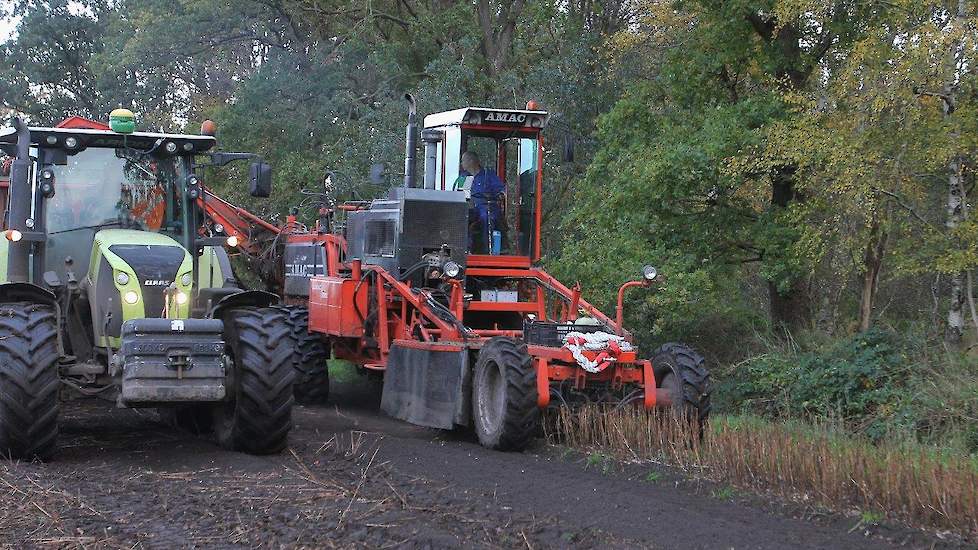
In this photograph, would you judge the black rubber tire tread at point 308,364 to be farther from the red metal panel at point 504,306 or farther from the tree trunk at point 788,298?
the tree trunk at point 788,298

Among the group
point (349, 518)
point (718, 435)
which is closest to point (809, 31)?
point (718, 435)

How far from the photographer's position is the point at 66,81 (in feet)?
144

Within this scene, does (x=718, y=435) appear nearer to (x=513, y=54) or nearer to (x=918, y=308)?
(x=918, y=308)

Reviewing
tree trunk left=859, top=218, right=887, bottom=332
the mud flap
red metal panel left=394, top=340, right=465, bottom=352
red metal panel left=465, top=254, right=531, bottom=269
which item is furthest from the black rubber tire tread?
tree trunk left=859, top=218, right=887, bottom=332

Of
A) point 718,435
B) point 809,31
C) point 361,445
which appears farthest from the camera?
point 809,31

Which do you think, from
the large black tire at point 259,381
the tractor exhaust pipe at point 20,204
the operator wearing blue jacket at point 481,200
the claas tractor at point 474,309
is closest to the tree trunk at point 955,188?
the claas tractor at point 474,309

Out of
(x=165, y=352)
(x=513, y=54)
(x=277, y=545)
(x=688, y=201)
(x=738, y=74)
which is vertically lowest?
(x=277, y=545)

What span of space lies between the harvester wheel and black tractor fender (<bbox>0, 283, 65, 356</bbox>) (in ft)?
18.4

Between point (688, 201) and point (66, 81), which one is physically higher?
point (66, 81)

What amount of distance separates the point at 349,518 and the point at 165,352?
8.57 feet

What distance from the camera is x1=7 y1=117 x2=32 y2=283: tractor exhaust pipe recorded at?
437 inches

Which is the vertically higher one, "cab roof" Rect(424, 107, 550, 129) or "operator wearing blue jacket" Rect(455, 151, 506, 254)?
"cab roof" Rect(424, 107, 550, 129)

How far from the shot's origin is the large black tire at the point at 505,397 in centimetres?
1121

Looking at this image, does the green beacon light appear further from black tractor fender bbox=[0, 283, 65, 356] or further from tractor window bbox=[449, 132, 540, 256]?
tractor window bbox=[449, 132, 540, 256]
